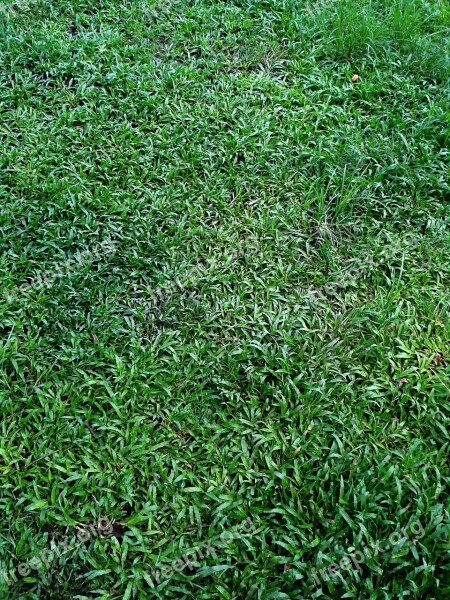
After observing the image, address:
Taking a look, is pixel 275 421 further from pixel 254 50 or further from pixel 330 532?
pixel 254 50

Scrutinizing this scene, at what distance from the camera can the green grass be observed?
7.99ft

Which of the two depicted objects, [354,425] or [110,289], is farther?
[110,289]

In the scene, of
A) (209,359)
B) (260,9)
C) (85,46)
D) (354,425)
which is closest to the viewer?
(354,425)

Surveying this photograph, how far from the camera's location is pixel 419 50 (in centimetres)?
431

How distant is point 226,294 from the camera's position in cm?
316

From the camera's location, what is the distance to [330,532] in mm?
2412

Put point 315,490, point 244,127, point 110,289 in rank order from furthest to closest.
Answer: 1. point 244,127
2. point 110,289
3. point 315,490

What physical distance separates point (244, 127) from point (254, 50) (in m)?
0.83

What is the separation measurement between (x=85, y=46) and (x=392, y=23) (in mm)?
2131

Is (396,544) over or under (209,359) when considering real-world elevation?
under

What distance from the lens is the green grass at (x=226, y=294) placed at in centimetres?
244

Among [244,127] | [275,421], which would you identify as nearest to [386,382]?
[275,421]

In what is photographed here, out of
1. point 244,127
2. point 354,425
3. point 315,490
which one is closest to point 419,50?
point 244,127

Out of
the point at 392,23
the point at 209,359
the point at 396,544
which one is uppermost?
the point at 392,23
